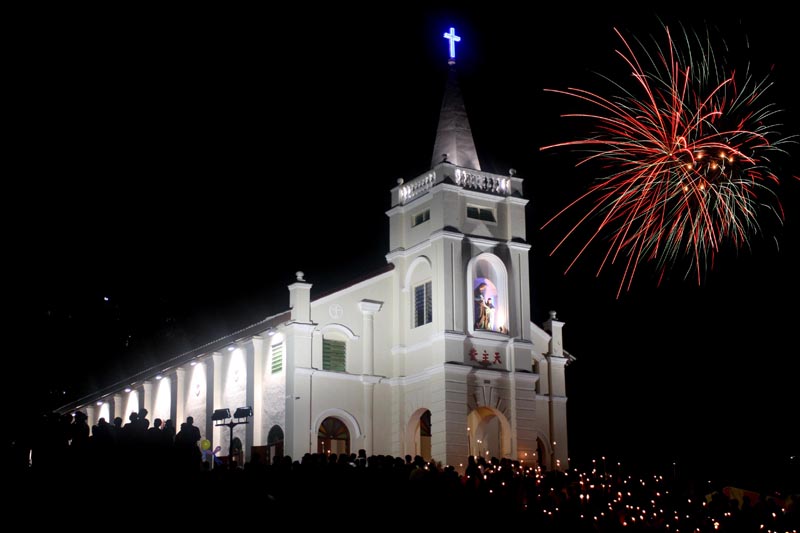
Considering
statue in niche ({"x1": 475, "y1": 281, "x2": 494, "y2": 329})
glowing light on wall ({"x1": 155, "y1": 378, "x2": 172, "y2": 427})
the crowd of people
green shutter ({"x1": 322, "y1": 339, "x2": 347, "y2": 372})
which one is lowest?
the crowd of people

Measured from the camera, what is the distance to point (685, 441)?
48.1 m

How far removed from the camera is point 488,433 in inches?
1585

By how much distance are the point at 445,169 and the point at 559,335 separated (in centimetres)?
868

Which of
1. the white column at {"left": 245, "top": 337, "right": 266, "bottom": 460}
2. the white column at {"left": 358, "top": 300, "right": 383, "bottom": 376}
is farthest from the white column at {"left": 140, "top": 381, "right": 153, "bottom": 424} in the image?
the white column at {"left": 358, "top": 300, "right": 383, "bottom": 376}

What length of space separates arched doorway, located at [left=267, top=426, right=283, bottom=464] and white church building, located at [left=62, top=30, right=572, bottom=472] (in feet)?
0.22

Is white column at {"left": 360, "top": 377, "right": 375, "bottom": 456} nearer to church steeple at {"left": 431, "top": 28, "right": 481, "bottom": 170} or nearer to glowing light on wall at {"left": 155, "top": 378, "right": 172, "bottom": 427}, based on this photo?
church steeple at {"left": 431, "top": 28, "right": 481, "bottom": 170}

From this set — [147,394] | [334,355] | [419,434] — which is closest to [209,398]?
[334,355]

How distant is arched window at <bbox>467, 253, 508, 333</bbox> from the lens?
129 ft

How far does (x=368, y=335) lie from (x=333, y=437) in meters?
3.64

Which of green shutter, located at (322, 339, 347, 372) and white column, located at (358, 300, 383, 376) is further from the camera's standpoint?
white column, located at (358, 300, 383, 376)

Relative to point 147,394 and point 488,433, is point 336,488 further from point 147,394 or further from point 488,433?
point 147,394

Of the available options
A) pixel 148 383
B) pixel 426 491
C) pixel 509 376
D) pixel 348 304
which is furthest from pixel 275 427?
pixel 426 491

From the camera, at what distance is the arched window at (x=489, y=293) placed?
129 ft

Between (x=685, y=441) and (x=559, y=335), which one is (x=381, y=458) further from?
(x=685, y=441)
